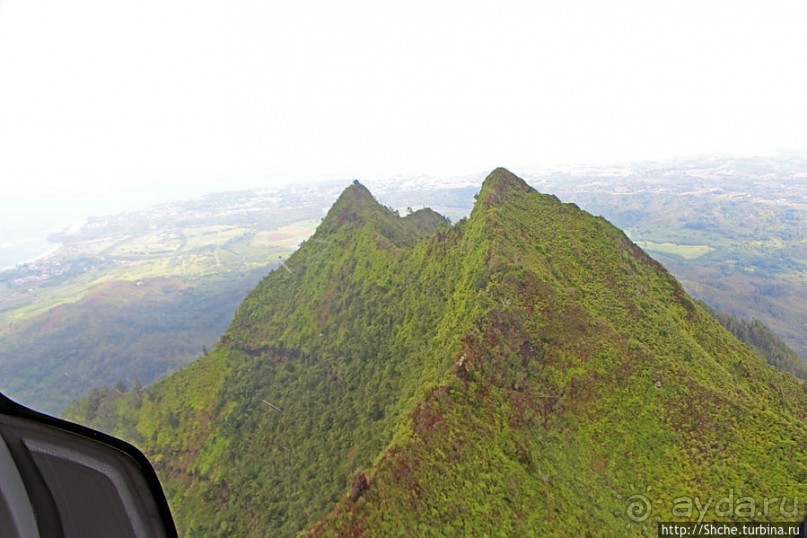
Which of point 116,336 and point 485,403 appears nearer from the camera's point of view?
point 485,403

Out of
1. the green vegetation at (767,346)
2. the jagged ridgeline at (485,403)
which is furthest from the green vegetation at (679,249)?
the jagged ridgeline at (485,403)

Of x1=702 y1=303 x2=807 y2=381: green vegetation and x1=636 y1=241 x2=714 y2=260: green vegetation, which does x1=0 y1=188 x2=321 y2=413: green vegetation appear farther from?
x1=636 y1=241 x2=714 y2=260: green vegetation

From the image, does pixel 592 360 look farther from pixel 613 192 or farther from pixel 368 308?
pixel 613 192

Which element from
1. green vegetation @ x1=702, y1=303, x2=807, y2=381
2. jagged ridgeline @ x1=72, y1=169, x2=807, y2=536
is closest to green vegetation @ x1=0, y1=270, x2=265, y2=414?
jagged ridgeline @ x1=72, y1=169, x2=807, y2=536

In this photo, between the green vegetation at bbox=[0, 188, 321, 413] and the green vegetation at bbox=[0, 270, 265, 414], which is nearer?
the green vegetation at bbox=[0, 270, 265, 414]

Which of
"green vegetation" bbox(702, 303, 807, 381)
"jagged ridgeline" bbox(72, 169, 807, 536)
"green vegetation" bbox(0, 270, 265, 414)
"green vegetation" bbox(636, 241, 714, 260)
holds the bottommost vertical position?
"green vegetation" bbox(0, 270, 265, 414)

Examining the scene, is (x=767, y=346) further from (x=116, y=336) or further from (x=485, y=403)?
(x=116, y=336)

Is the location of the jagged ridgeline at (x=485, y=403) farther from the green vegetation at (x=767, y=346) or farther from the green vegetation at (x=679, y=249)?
the green vegetation at (x=679, y=249)

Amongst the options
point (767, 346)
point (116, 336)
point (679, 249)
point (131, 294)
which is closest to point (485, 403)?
point (767, 346)
